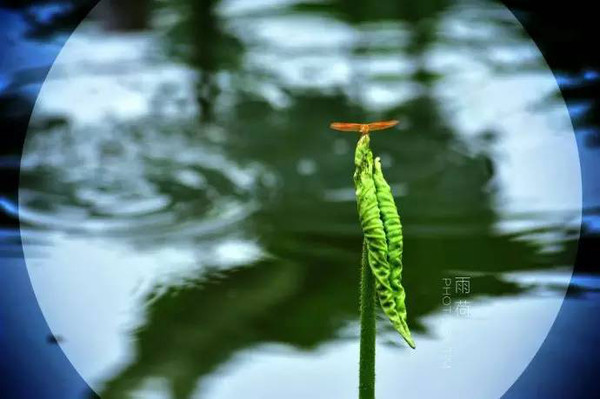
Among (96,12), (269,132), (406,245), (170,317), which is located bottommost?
(170,317)

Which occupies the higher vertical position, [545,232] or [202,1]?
[202,1]

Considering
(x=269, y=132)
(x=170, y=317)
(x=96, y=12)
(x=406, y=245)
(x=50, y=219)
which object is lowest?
(x=170, y=317)

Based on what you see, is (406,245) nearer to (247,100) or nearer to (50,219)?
(247,100)

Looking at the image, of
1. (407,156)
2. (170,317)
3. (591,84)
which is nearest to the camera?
(591,84)

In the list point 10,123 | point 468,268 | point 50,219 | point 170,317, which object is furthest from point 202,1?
point 468,268

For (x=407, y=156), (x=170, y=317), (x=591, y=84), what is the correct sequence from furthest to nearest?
(x=407, y=156)
(x=170, y=317)
(x=591, y=84)

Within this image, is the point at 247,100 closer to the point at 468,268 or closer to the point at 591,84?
the point at 468,268

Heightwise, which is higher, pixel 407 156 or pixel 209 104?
pixel 209 104

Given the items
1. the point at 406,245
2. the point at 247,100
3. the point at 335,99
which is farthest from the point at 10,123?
the point at 406,245

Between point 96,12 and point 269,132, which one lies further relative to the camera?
point 269,132
